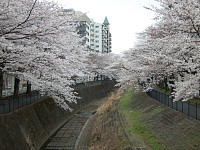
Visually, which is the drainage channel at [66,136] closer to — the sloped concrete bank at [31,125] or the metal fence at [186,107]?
the sloped concrete bank at [31,125]

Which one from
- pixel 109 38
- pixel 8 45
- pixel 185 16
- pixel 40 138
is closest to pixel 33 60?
pixel 8 45

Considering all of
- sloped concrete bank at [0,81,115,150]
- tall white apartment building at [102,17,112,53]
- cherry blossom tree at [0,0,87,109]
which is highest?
tall white apartment building at [102,17,112,53]

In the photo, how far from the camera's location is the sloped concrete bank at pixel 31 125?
1529 cm

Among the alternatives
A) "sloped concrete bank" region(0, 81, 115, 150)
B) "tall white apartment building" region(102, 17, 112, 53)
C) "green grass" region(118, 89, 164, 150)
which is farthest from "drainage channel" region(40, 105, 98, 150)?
"tall white apartment building" region(102, 17, 112, 53)

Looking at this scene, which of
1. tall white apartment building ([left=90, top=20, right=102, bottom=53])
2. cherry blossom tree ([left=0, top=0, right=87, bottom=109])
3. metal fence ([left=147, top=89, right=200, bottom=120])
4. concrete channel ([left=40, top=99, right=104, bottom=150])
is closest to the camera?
cherry blossom tree ([left=0, top=0, right=87, bottom=109])

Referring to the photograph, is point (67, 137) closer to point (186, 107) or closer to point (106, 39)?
point (186, 107)

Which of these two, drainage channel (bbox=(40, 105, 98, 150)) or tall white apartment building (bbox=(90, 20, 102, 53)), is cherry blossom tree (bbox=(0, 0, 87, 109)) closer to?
drainage channel (bbox=(40, 105, 98, 150))

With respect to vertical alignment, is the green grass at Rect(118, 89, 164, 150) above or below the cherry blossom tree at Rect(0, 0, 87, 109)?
below

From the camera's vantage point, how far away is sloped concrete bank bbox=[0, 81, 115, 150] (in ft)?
50.2

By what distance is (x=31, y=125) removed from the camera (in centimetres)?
1988

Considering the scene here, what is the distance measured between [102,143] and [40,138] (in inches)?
208

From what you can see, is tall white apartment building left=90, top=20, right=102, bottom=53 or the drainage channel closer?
the drainage channel

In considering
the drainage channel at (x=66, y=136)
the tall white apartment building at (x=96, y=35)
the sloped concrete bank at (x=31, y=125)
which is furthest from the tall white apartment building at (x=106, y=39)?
the drainage channel at (x=66, y=136)

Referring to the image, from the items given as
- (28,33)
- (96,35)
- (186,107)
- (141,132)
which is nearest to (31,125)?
(141,132)
